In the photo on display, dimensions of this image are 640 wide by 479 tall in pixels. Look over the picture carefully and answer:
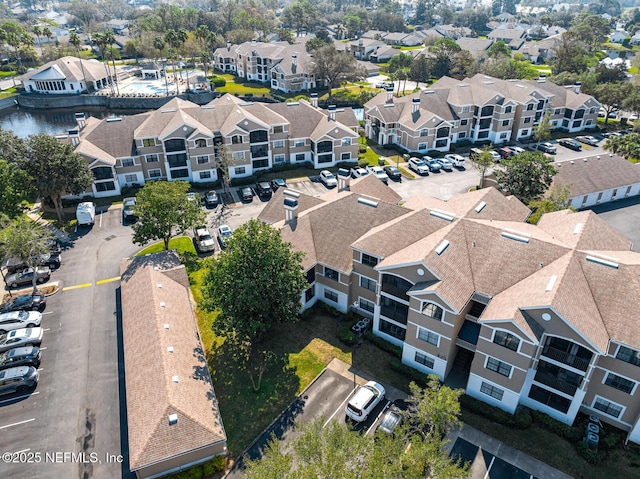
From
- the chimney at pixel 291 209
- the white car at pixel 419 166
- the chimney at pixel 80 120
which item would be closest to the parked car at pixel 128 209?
the chimney at pixel 80 120

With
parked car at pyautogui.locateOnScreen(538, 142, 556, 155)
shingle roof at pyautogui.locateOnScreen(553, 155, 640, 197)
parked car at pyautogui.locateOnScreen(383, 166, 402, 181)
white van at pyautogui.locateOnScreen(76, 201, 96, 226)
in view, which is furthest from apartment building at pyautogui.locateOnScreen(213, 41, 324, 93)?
white van at pyautogui.locateOnScreen(76, 201, 96, 226)

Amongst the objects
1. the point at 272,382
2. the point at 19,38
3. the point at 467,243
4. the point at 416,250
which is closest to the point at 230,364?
the point at 272,382

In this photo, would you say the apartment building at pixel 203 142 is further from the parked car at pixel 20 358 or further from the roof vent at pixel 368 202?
the parked car at pixel 20 358

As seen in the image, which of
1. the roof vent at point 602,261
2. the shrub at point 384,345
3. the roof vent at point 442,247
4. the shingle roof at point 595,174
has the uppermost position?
the roof vent at point 602,261

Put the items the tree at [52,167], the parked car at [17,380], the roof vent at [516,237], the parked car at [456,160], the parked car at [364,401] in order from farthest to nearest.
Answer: the parked car at [456,160], the tree at [52,167], the roof vent at [516,237], the parked car at [17,380], the parked car at [364,401]

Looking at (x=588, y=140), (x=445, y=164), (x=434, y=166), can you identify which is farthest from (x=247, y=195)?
(x=588, y=140)

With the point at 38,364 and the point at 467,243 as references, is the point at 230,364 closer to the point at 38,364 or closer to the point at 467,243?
the point at 38,364
